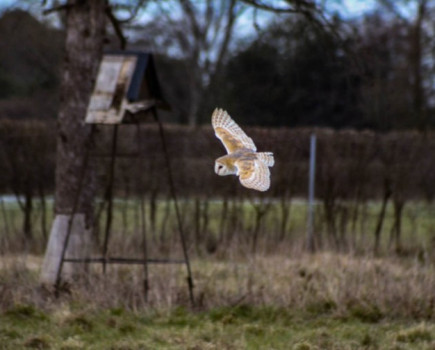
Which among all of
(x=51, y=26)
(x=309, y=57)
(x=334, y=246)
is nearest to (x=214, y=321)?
(x=334, y=246)

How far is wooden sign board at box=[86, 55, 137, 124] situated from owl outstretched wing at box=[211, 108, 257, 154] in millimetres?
3718

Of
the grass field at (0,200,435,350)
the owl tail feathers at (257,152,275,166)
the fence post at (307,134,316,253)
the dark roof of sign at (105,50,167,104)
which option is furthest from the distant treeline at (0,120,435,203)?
the owl tail feathers at (257,152,275,166)

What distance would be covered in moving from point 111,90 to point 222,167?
184 inches

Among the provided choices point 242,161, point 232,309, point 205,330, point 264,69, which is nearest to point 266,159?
point 242,161

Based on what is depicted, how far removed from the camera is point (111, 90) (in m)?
7.89

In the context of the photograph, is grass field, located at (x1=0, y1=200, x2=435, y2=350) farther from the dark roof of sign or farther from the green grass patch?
the dark roof of sign

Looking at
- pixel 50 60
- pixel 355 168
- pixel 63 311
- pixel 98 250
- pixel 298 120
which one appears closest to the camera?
pixel 63 311

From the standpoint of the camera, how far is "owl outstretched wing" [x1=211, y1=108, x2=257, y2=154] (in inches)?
148

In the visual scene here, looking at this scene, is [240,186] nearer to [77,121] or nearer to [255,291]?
[77,121]

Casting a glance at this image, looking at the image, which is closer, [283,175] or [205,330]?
[205,330]

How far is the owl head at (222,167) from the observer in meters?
3.37

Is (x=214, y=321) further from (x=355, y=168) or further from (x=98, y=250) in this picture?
(x=355, y=168)

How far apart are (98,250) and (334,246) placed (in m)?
3.10

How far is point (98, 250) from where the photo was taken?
10055 mm
